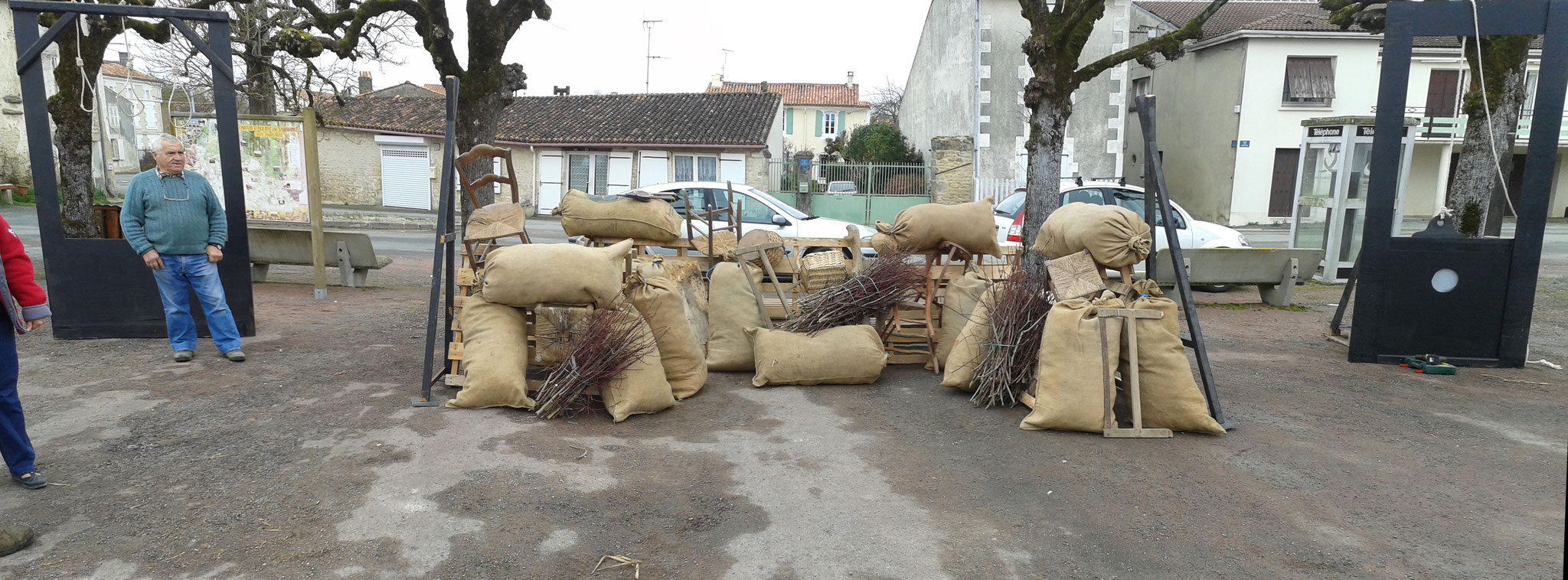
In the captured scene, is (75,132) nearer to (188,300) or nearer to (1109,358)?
(188,300)

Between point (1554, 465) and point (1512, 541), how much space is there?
1344 mm

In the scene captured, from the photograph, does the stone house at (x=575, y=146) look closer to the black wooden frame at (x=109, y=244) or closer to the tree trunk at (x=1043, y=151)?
the tree trunk at (x=1043, y=151)

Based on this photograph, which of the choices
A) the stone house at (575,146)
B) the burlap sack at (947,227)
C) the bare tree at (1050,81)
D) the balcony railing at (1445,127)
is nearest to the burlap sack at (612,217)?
the burlap sack at (947,227)

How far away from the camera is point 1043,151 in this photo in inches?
339

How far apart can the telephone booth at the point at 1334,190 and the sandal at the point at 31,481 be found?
13.0 metres

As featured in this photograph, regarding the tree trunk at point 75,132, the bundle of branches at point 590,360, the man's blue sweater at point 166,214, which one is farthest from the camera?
the tree trunk at point 75,132

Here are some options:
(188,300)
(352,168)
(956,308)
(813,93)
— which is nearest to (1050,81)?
(956,308)

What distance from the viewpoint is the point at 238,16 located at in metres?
18.3

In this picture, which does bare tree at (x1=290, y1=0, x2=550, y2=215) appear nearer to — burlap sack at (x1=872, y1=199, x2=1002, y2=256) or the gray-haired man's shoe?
burlap sack at (x1=872, y1=199, x2=1002, y2=256)

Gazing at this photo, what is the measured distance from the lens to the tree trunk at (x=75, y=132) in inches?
353

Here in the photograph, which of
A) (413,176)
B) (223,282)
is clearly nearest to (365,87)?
(413,176)

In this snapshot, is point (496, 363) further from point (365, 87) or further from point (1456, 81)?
point (365, 87)

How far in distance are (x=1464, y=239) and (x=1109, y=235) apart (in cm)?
342

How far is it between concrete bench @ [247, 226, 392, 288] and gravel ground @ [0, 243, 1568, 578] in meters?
3.68
